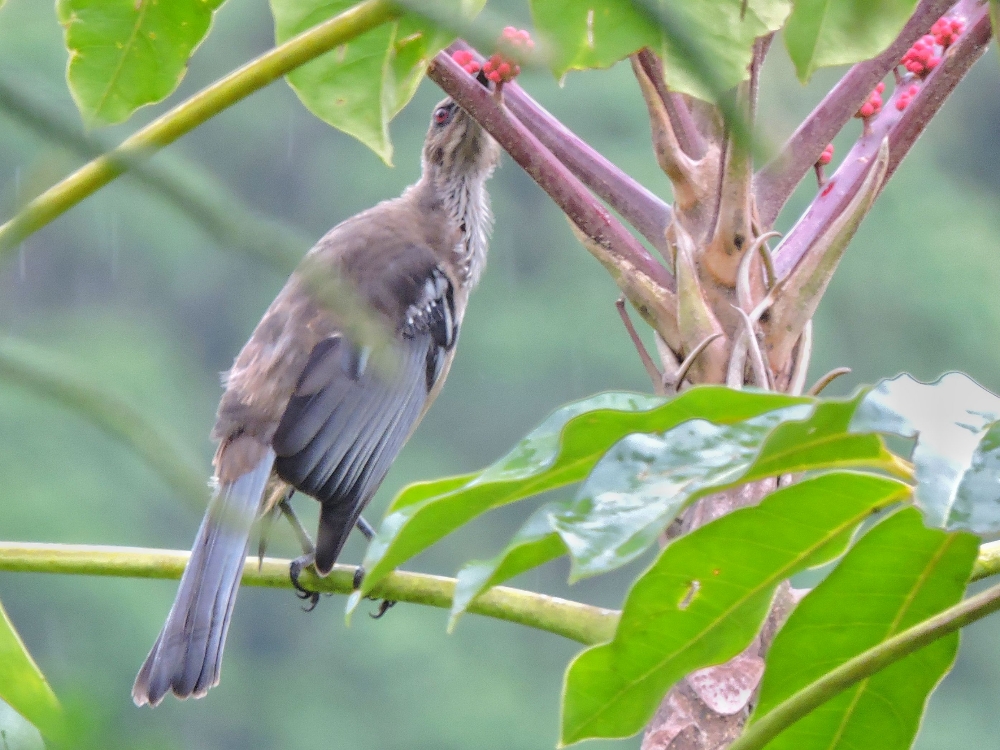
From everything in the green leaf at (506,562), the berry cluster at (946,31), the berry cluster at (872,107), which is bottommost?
the green leaf at (506,562)

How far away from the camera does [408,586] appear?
134 cm

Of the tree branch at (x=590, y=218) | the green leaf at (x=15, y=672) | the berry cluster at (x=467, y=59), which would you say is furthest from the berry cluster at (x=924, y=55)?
the green leaf at (x=15, y=672)

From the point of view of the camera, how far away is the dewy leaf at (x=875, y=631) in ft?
2.94

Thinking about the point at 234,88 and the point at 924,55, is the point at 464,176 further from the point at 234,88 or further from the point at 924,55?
the point at 234,88

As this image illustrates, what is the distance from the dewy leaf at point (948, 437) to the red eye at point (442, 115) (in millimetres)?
2447

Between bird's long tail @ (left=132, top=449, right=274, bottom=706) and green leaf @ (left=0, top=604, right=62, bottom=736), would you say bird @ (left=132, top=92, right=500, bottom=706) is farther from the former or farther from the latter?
green leaf @ (left=0, top=604, right=62, bottom=736)

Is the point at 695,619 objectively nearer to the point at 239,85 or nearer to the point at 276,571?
the point at 239,85

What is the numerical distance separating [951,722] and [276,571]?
395 inches

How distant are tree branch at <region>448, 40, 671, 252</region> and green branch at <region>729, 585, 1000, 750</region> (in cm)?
90

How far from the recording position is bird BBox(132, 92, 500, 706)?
1864 mm

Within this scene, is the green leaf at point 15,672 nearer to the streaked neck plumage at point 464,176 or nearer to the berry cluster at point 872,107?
the berry cluster at point 872,107

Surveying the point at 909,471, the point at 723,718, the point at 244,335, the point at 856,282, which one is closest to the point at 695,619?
the point at 909,471

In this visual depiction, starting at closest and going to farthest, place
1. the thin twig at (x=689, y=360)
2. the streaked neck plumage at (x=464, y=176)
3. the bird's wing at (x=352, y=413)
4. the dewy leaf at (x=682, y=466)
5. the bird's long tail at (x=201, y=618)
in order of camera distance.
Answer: the dewy leaf at (x=682, y=466)
the thin twig at (x=689, y=360)
the bird's long tail at (x=201, y=618)
the bird's wing at (x=352, y=413)
the streaked neck plumage at (x=464, y=176)

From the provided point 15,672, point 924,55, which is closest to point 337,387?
point 924,55
